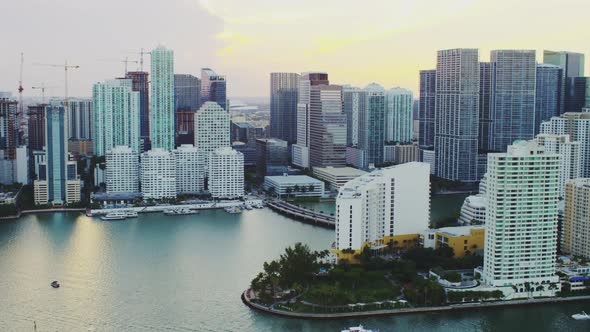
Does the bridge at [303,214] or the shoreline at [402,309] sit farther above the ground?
the bridge at [303,214]

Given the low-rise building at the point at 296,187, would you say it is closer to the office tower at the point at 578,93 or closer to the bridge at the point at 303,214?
the bridge at the point at 303,214

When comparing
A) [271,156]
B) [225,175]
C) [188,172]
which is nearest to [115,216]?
[225,175]

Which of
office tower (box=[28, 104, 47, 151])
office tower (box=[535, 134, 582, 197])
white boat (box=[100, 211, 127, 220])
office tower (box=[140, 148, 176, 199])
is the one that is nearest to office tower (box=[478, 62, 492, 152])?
office tower (box=[535, 134, 582, 197])

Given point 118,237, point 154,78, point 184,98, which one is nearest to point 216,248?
point 118,237

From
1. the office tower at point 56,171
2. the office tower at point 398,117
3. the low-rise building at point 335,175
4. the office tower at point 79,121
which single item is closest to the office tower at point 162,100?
the low-rise building at point 335,175

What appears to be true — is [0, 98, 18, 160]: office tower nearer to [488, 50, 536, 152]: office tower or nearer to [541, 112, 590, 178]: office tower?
[541, 112, 590, 178]: office tower

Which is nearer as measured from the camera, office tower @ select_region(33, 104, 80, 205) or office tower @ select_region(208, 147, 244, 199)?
office tower @ select_region(33, 104, 80, 205)
